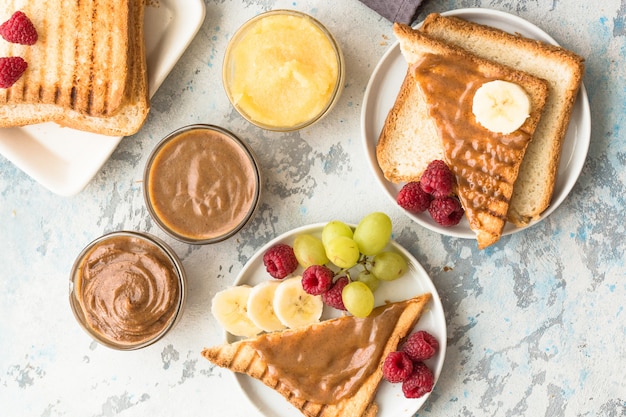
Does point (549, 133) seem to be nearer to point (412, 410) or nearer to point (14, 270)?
point (412, 410)

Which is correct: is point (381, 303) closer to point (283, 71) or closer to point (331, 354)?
point (331, 354)

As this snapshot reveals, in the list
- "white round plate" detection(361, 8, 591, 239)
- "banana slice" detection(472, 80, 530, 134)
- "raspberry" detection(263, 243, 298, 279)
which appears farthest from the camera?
"raspberry" detection(263, 243, 298, 279)

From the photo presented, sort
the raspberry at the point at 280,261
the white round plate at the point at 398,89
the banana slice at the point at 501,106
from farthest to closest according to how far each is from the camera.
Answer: the raspberry at the point at 280,261 < the white round plate at the point at 398,89 < the banana slice at the point at 501,106

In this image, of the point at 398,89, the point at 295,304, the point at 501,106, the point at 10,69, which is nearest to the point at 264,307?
the point at 295,304

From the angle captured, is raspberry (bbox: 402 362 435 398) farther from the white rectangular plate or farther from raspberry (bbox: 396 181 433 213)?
the white rectangular plate

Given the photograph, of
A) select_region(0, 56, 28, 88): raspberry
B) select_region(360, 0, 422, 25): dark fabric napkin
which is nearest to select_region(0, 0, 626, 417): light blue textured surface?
select_region(360, 0, 422, 25): dark fabric napkin

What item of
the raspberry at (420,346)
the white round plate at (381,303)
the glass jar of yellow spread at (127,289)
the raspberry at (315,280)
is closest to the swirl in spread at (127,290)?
the glass jar of yellow spread at (127,289)

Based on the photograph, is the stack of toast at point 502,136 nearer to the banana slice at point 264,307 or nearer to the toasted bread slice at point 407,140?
the toasted bread slice at point 407,140
